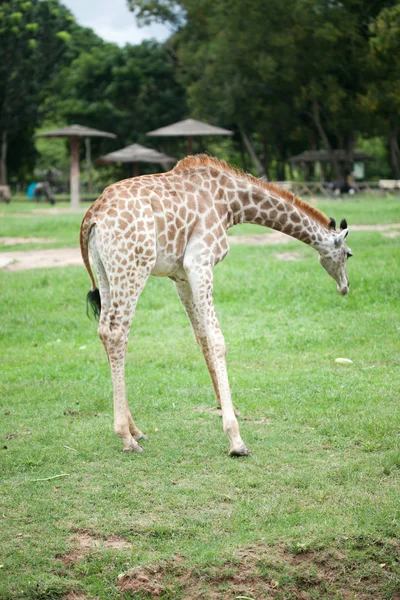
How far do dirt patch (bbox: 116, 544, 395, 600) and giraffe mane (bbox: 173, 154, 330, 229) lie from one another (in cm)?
330

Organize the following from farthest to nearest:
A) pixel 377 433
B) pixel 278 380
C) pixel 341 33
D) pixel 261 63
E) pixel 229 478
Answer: pixel 261 63 < pixel 341 33 < pixel 278 380 < pixel 377 433 < pixel 229 478

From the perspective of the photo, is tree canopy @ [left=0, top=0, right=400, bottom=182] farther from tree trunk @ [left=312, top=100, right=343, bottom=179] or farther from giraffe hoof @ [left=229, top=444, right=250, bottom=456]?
giraffe hoof @ [left=229, top=444, right=250, bottom=456]

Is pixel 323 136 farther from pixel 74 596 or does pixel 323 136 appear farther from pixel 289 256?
pixel 74 596

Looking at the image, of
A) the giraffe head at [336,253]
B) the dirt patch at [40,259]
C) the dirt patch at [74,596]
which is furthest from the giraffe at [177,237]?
the dirt patch at [40,259]

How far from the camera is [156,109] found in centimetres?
4538

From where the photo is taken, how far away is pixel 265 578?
179 inches

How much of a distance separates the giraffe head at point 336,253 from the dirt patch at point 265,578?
127 inches

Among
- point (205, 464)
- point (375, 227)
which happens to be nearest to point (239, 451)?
point (205, 464)

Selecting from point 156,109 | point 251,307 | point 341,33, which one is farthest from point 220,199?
point 156,109

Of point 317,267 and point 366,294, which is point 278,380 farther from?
point 317,267

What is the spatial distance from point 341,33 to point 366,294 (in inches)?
905

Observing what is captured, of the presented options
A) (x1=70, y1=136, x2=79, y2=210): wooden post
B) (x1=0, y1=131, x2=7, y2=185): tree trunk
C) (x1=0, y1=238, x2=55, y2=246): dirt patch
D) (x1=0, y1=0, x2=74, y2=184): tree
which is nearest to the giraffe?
(x1=0, y1=238, x2=55, y2=246): dirt patch

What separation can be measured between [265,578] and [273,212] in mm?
3317

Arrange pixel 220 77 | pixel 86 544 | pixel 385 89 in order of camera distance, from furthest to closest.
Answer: pixel 220 77
pixel 385 89
pixel 86 544
